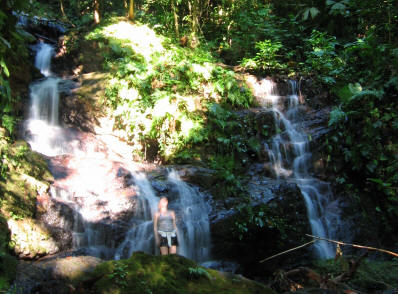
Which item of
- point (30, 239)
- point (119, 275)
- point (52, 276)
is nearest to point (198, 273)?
point (119, 275)

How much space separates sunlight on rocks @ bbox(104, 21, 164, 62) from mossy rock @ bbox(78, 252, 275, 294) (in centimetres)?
841

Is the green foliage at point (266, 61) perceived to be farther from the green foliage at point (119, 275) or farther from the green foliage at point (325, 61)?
the green foliage at point (119, 275)

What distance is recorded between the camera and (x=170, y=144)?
28.9ft

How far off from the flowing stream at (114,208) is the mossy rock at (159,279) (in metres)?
2.39

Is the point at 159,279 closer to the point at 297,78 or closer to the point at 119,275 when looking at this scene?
the point at 119,275

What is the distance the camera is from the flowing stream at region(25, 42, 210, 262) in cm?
555

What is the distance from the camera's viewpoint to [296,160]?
8812mm

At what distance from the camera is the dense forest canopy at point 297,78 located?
7.62 metres

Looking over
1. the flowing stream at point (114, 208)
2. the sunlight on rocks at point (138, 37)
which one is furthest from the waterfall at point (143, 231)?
the sunlight on rocks at point (138, 37)

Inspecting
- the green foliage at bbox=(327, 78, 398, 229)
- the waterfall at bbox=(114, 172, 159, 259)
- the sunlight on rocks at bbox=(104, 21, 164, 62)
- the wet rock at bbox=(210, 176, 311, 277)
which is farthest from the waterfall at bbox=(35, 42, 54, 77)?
the green foliage at bbox=(327, 78, 398, 229)

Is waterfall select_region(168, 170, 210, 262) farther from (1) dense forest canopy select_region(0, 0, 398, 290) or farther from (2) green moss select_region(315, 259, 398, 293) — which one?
(2) green moss select_region(315, 259, 398, 293)

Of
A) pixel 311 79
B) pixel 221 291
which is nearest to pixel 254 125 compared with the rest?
pixel 311 79

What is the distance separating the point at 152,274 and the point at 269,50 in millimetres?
10160

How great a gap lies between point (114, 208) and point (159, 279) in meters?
3.36
